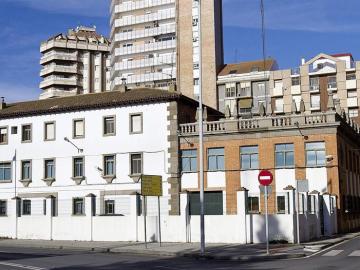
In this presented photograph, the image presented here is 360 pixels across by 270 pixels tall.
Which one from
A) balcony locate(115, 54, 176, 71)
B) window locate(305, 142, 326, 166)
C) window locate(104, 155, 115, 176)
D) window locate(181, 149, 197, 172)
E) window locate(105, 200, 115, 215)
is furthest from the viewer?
balcony locate(115, 54, 176, 71)

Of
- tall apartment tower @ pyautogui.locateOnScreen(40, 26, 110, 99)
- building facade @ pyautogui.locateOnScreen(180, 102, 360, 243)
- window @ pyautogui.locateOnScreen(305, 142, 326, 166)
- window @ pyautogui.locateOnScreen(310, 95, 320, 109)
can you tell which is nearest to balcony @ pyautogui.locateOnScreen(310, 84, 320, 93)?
window @ pyautogui.locateOnScreen(310, 95, 320, 109)

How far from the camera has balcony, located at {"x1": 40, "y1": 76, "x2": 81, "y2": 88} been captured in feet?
372

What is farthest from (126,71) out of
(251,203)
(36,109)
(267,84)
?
(251,203)

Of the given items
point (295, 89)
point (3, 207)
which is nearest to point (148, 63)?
point (295, 89)

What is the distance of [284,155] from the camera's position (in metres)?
40.7

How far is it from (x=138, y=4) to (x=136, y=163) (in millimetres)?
55837

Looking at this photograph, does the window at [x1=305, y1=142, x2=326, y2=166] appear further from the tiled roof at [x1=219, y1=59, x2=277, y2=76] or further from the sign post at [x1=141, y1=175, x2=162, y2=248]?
the tiled roof at [x1=219, y1=59, x2=277, y2=76]

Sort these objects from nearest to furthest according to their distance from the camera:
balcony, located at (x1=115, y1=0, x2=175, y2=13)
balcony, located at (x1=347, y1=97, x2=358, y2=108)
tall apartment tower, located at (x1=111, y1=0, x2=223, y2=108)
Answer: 1. balcony, located at (x1=347, y1=97, x2=358, y2=108)
2. tall apartment tower, located at (x1=111, y1=0, x2=223, y2=108)
3. balcony, located at (x1=115, y1=0, x2=175, y2=13)

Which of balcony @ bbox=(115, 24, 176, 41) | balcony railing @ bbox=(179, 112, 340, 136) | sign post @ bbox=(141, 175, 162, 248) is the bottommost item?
sign post @ bbox=(141, 175, 162, 248)

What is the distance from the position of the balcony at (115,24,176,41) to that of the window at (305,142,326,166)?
2126 inches

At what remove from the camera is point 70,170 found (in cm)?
4559

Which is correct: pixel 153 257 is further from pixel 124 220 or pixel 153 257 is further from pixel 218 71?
pixel 218 71

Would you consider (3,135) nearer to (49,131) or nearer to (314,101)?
(49,131)

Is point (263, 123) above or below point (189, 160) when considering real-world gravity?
above
